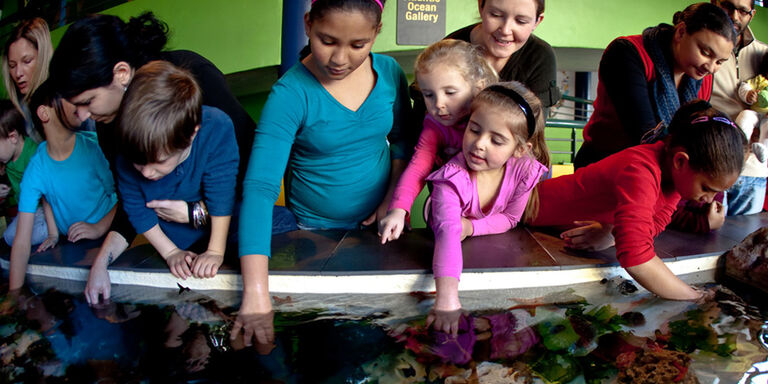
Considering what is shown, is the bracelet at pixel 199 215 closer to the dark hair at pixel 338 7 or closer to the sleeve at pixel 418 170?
the sleeve at pixel 418 170

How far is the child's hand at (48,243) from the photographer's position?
2.31 metres

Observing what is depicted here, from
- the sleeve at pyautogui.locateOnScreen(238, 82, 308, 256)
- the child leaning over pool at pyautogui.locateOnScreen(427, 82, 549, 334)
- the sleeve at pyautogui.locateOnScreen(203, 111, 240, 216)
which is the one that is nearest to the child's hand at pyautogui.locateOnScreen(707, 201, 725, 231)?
the child leaning over pool at pyautogui.locateOnScreen(427, 82, 549, 334)

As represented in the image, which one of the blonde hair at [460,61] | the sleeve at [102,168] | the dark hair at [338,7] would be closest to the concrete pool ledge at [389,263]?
the sleeve at [102,168]

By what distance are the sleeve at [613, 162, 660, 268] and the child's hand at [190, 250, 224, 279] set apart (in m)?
1.54

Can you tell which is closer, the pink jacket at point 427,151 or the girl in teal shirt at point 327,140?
the girl in teal shirt at point 327,140

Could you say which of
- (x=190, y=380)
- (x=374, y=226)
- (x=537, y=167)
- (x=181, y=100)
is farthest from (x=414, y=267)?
(x=181, y=100)

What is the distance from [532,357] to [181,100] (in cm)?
145

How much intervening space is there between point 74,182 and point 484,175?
2076mm

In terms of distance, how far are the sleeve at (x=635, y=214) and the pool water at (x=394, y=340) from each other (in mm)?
176

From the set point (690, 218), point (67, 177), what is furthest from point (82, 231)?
point (690, 218)

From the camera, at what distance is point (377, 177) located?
2250mm

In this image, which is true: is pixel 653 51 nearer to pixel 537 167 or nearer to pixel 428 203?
pixel 537 167

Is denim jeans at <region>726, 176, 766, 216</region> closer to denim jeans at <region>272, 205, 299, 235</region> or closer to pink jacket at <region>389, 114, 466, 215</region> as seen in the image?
pink jacket at <region>389, 114, 466, 215</region>

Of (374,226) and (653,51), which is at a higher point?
(653,51)
